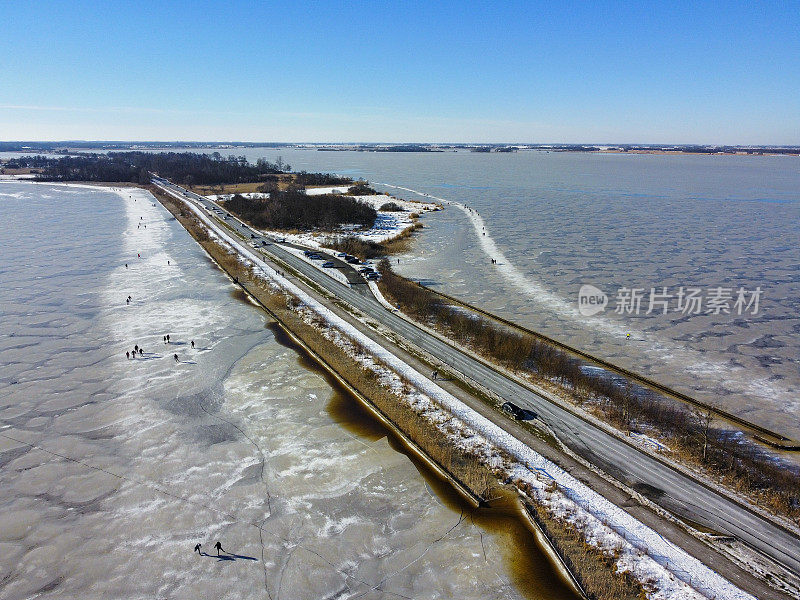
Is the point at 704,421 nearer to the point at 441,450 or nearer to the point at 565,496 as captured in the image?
the point at 565,496

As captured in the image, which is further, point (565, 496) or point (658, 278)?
point (658, 278)

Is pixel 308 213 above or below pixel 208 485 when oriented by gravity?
above

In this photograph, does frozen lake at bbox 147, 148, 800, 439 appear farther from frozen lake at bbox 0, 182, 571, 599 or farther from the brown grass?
frozen lake at bbox 0, 182, 571, 599

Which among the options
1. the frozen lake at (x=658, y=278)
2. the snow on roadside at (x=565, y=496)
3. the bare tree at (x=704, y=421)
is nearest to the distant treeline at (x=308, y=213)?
the frozen lake at (x=658, y=278)

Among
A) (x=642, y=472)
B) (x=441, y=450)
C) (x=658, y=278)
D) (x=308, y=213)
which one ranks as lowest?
(x=441, y=450)

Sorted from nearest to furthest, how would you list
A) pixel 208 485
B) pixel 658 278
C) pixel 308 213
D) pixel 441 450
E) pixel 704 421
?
pixel 208 485, pixel 441 450, pixel 704 421, pixel 658 278, pixel 308 213

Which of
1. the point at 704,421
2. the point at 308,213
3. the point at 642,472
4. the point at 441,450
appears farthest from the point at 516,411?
the point at 308,213

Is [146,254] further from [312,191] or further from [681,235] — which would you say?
[681,235]

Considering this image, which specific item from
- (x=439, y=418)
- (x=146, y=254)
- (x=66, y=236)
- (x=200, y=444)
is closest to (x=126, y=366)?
(x=200, y=444)
